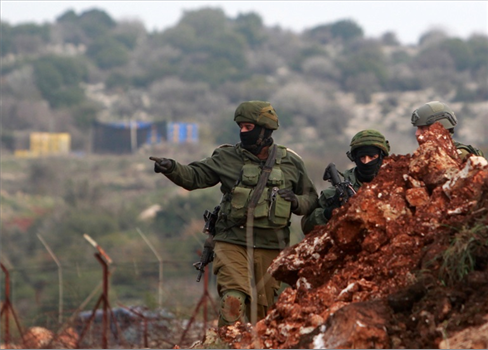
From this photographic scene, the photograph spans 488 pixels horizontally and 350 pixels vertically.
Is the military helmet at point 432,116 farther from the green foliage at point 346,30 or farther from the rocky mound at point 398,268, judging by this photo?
the green foliage at point 346,30

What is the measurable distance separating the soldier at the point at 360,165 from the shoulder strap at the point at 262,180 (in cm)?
35

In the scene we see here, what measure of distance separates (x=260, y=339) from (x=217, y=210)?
1822 mm

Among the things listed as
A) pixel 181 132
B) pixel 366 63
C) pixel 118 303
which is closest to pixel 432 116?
pixel 118 303

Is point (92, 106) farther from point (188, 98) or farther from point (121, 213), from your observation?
point (121, 213)

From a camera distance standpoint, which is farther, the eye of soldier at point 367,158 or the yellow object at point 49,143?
the yellow object at point 49,143

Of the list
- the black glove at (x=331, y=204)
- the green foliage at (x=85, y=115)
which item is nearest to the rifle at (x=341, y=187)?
the black glove at (x=331, y=204)

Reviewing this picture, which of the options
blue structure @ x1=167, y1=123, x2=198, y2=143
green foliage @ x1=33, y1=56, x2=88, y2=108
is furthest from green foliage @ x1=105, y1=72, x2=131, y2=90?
blue structure @ x1=167, y1=123, x2=198, y2=143

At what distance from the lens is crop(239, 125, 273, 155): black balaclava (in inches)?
280

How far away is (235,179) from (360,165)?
2.58 ft

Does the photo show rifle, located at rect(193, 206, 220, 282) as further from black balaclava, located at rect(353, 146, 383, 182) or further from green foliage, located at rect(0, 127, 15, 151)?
green foliage, located at rect(0, 127, 15, 151)

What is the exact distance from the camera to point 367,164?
6.92 metres

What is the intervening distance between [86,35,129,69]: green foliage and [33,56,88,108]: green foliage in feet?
19.5

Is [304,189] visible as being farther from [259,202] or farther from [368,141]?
[368,141]

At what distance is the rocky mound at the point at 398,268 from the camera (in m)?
4.75
